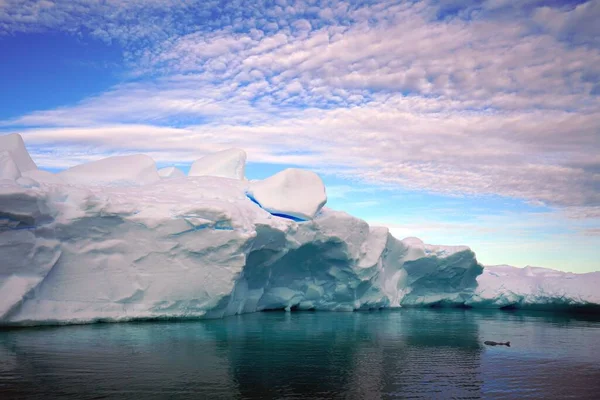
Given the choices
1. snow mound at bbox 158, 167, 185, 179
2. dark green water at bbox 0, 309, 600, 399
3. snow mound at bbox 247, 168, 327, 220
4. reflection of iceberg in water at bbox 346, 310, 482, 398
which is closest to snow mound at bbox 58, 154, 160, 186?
snow mound at bbox 158, 167, 185, 179

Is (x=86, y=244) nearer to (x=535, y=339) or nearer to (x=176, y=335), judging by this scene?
(x=176, y=335)

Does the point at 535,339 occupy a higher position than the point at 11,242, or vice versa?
the point at 11,242

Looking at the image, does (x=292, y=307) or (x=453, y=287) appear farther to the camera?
(x=453, y=287)

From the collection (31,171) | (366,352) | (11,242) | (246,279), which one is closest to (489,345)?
(366,352)

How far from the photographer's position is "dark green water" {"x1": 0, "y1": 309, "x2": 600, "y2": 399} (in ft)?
29.7

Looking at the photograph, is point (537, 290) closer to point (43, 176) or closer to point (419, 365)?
point (419, 365)

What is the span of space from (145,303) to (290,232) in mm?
7353

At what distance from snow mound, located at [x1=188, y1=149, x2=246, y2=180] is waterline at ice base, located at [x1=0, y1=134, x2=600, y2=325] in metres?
0.07

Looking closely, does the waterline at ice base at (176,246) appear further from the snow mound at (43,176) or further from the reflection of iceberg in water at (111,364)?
the reflection of iceberg in water at (111,364)

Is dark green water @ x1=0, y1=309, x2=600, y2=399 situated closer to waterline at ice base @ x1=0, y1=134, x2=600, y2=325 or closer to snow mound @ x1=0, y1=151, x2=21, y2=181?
waterline at ice base @ x1=0, y1=134, x2=600, y2=325

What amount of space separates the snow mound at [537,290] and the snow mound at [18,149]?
2868cm

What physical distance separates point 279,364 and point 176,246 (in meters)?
8.25

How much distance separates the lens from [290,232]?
76.4ft

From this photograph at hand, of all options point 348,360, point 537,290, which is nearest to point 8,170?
point 348,360
